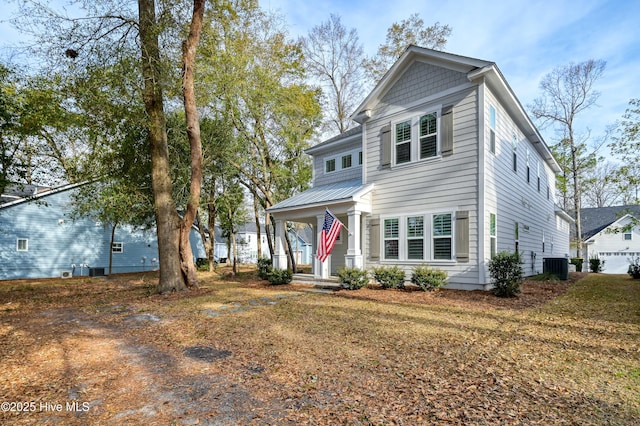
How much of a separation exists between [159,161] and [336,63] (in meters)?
17.1

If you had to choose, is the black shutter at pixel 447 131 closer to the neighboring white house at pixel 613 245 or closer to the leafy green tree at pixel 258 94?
the leafy green tree at pixel 258 94

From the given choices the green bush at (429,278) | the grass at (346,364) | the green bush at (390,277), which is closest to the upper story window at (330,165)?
the green bush at (390,277)

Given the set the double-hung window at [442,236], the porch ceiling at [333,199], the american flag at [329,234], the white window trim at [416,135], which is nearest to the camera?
the double-hung window at [442,236]

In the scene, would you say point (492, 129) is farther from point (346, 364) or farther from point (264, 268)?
point (264, 268)

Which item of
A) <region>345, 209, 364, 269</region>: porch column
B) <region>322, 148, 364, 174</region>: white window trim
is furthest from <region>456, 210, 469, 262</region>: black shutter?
<region>322, 148, 364, 174</region>: white window trim

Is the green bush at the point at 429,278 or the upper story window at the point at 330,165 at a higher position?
the upper story window at the point at 330,165

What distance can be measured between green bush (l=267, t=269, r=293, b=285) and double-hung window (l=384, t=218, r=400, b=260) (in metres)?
3.97

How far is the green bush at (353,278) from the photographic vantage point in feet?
35.8

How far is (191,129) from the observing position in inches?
441

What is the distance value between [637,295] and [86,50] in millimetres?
17657

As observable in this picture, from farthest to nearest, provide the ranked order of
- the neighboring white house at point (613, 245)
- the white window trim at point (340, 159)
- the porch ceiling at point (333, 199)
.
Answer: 1. the neighboring white house at point (613, 245)
2. the white window trim at point (340, 159)
3. the porch ceiling at point (333, 199)

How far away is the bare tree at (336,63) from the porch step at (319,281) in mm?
13742

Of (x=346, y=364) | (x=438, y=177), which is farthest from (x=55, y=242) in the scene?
(x=346, y=364)

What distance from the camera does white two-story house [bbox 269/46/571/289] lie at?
32.8 ft
